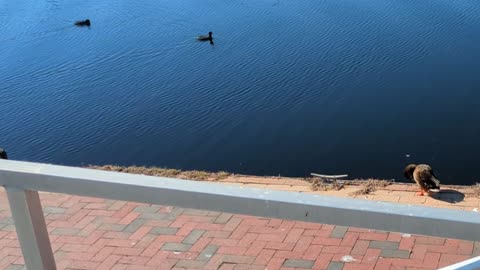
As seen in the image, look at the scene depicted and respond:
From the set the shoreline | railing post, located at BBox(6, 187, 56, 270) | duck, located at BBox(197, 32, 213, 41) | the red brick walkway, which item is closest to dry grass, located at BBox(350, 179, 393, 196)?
the shoreline

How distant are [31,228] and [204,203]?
1.98ft

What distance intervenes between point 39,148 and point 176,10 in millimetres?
7174

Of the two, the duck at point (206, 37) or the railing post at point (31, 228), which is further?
the duck at point (206, 37)

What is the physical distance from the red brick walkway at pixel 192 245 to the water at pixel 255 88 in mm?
4653

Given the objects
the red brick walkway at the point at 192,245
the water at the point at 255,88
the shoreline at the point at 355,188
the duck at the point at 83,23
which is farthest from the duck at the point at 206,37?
the red brick walkway at the point at 192,245

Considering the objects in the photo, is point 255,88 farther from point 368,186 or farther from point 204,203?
point 204,203

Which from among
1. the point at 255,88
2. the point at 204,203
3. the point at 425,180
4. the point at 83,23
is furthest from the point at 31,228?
the point at 83,23

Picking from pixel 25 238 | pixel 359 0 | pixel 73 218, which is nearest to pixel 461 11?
pixel 359 0

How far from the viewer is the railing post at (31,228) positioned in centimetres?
184

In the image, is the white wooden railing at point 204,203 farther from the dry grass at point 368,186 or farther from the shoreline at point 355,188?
the dry grass at point 368,186

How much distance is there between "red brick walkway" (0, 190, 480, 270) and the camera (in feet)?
11.9

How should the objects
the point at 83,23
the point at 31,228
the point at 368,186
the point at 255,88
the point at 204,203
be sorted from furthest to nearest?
the point at 83,23 < the point at 255,88 < the point at 368,186 < the point at 31,228 < the point at 204,203

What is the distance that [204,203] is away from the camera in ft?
5.26

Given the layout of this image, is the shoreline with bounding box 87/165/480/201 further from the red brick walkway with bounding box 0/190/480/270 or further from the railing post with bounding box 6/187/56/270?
the railing post with bounding box 6/187/56/270
